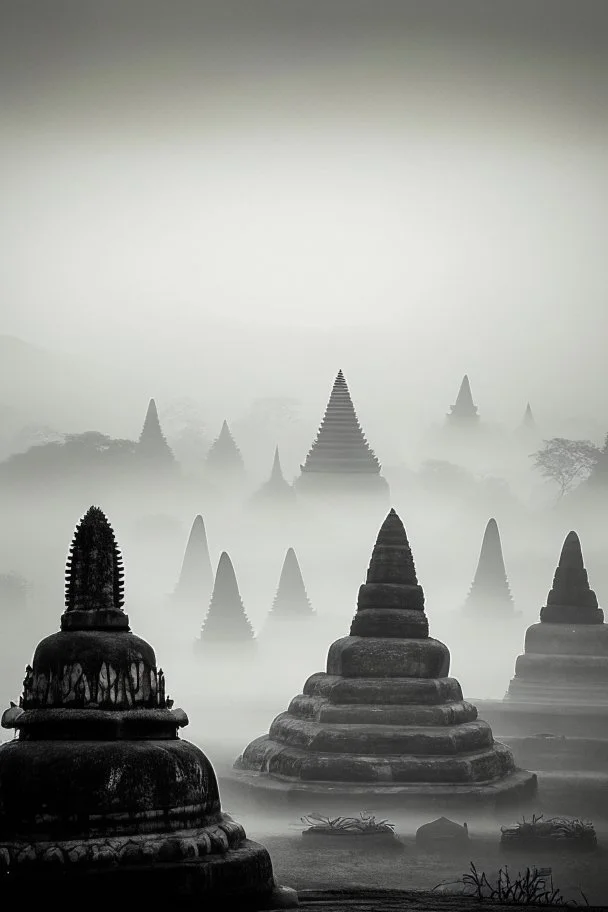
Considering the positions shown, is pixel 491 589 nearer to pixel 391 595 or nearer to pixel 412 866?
pixel 391 595

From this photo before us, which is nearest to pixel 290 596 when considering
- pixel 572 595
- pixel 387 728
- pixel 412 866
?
pixel 572 595

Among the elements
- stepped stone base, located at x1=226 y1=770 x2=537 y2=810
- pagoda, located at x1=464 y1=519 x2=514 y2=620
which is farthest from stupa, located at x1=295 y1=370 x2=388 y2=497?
stepped stone base, located at x1=226 y1=770 x2=537 y2=810

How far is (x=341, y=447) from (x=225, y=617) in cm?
1833

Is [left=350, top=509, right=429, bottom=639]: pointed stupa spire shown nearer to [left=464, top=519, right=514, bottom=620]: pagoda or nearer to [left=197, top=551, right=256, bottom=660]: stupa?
[left=197, top=551, right=256, bottom=660]: stupa

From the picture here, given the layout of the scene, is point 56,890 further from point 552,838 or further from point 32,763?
point 552,838

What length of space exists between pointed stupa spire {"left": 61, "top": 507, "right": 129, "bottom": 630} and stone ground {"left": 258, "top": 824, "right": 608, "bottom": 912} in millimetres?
6821

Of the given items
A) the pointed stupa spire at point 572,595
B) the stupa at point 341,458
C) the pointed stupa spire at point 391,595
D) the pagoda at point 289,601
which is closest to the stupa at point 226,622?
the pagoda at point 289,601

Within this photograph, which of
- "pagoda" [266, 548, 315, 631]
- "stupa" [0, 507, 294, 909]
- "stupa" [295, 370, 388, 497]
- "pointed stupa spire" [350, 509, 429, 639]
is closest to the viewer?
"stupa" [0, 507, 294, 909]

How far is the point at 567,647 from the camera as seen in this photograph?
136ft

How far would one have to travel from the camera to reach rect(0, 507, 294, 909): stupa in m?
13.6

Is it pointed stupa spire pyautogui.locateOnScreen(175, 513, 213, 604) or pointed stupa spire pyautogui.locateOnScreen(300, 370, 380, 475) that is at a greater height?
pointed stupa spire pyautogui.locateOnScreen(300, 370, 380, 475)

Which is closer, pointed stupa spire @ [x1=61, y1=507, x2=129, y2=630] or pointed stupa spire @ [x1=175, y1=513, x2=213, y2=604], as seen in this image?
pointed stupa spire @ [x1=61, y1=507, x2=129, y2=630]

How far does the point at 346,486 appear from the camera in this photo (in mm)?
79000

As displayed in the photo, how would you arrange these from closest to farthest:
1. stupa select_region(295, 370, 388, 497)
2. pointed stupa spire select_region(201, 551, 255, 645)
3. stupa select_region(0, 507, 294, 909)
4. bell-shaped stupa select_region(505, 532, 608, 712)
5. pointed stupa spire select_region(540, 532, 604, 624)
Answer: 1. stupa select_region(0, 507, 294, 909)
2. bell-shaped stupa select_region(505, 532, 608, 712)
3. pointed stupa spire select_region(540, 532, 604, 624)
4. pointed stupa spire select_region(201, 551, 255, 645)
5. stupa select_region(295, 370, 388, 497)
